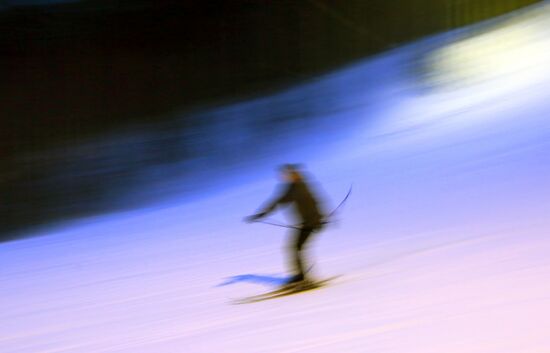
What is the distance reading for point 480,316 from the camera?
5344 mm

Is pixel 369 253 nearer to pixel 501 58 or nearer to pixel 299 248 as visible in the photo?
pixel 299 248

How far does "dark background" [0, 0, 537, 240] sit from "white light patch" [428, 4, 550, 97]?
2.60ft

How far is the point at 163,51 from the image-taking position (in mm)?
17109

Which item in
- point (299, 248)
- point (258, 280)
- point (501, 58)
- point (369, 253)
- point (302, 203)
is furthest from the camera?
point (501, 58)

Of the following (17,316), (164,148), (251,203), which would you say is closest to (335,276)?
(17,316)

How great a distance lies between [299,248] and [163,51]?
11220 mm

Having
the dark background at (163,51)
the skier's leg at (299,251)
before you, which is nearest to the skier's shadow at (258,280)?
the skier's leg at (299,251)

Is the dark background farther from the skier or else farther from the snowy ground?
the skier

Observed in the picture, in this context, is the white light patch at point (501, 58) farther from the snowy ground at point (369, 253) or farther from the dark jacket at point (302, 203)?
the dark jacket at point (302, 203)

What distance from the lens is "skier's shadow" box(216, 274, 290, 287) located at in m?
7.56

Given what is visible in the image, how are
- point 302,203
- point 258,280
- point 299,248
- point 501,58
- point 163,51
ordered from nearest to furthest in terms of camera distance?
point 302,203
point 299,248
point 258,280
point 501,58
point 163,51

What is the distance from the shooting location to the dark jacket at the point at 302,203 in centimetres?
667

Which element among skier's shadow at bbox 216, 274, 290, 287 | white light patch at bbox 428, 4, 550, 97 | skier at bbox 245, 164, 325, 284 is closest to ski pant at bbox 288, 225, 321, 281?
skier at bbox 245, 164, 325, 284

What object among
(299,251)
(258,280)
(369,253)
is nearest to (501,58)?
(369,253)
